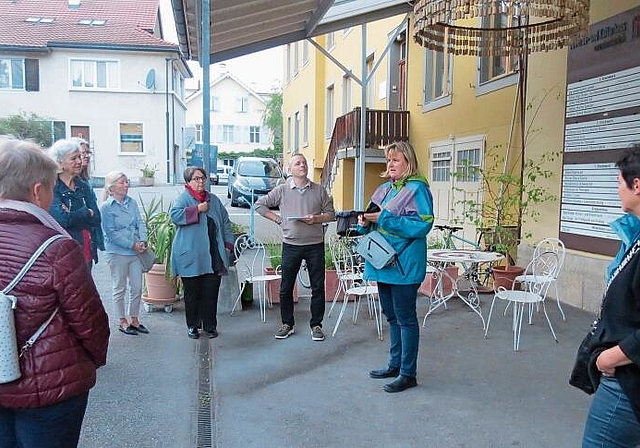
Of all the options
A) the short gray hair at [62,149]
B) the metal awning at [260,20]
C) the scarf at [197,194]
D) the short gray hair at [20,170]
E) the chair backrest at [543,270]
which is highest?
the metal awning at [260,20]

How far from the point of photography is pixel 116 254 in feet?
16.6

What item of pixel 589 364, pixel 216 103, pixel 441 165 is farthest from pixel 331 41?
pixel 216 103

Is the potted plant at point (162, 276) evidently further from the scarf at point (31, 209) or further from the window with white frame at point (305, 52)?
the window with white frame at point (305, 52)

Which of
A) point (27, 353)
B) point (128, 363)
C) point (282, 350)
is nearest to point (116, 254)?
point (128, 363)

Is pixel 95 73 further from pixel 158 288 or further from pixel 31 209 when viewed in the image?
pixel 31 209

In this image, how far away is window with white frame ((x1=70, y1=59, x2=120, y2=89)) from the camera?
27953mm

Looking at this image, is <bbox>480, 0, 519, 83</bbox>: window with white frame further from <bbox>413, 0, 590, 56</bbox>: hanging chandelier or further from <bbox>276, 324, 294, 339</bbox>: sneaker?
<bbox>276, 324, 294, 339</bbox>: sneaker

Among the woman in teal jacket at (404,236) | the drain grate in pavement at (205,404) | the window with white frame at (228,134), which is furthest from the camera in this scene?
the window with white frame at (228,134)

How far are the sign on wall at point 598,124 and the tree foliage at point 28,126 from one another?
23982 millimetres

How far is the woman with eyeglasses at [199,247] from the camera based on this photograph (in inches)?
197

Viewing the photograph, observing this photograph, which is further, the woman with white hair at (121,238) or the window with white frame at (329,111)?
the window with white frame at (329,111)

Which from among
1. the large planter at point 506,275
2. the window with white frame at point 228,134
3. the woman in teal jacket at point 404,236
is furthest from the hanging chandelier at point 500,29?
the window with white frame at point 228,134

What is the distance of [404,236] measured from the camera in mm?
3777

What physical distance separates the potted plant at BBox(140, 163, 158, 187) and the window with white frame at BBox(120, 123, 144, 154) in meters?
1.26
